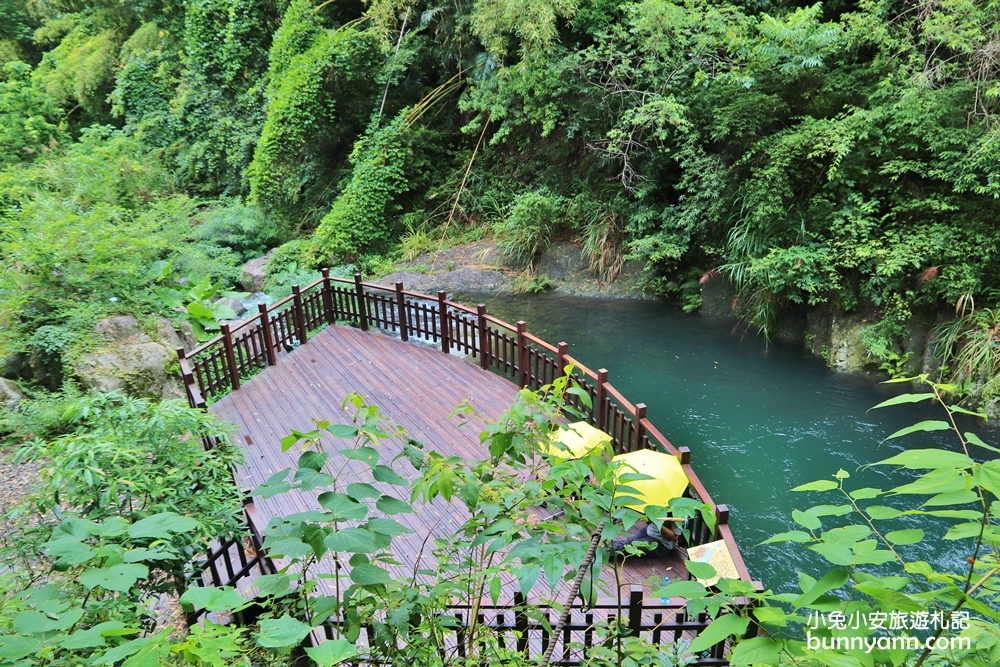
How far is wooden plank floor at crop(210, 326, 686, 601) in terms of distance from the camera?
17.4ft

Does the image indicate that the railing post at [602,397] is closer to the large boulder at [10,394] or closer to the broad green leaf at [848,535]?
the broad green leaf at [848,535]

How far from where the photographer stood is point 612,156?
11.5 m

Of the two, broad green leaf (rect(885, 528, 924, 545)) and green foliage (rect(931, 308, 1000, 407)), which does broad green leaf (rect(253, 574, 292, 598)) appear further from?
green foliage (rect(931, 308, 1000, 407))

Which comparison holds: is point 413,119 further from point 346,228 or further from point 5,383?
point 5,383

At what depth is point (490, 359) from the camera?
25.3ft

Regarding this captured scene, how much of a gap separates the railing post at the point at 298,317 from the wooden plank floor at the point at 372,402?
16cm

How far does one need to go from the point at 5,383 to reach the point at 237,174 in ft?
38.1

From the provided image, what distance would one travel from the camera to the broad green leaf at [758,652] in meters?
1.13

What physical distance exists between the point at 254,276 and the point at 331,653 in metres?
14.5

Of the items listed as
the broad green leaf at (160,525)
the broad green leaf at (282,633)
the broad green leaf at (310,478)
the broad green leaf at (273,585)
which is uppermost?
the broad green leaf at (310,478)

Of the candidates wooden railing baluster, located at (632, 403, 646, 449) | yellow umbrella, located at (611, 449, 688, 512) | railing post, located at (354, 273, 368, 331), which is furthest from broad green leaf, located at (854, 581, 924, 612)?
railing post, located at (354, 273, 368, 331)

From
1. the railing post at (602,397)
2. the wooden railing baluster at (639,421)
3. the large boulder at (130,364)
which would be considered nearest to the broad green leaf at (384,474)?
the wooden railing baluster at (639,421)

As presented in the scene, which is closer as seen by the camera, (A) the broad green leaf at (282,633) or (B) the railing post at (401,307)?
(A) the broad green leaf at (282,633)

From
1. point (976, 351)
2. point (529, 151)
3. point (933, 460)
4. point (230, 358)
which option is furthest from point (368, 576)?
point (529, 151)
